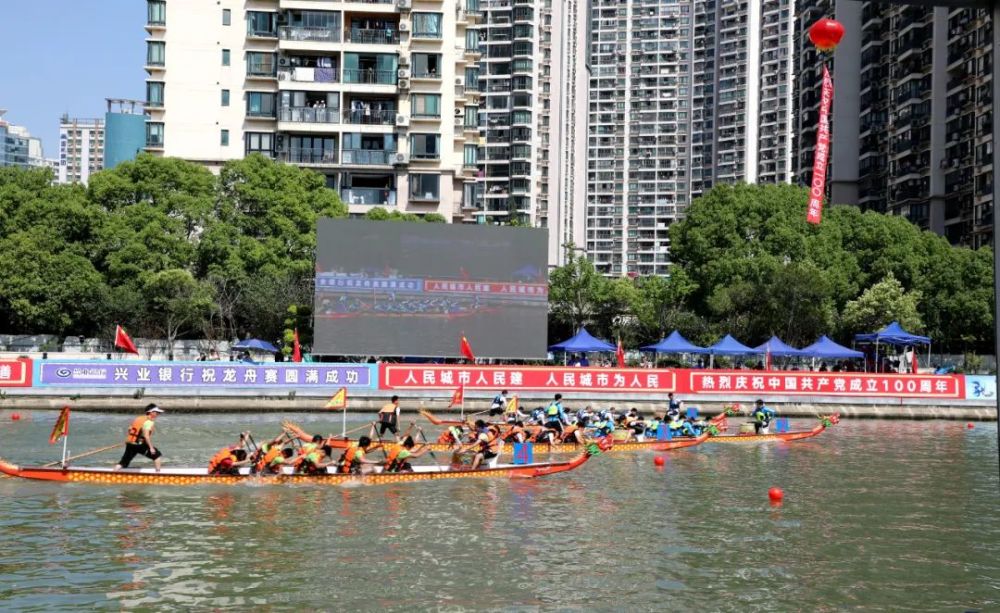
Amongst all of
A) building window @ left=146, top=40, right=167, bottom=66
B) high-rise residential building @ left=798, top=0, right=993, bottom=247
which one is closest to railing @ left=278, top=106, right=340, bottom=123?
building window @ left=146, top=40, right=167, bottom=66

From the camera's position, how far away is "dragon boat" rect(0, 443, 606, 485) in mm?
22953

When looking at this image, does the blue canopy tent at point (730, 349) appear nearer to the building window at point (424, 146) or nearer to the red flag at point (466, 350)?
the red flag at point (466, 350)

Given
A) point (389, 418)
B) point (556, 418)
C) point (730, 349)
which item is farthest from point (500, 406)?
point (730, 349)

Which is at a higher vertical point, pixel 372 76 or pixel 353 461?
pixel 372 76

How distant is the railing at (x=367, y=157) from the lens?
63.6 meters

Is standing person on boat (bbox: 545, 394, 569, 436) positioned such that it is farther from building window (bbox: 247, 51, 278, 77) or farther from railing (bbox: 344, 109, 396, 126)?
building window (bbox: 247, 51, 278, 77)

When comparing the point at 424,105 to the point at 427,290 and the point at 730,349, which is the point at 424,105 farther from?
the point at 730,349

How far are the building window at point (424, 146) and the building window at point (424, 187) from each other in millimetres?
1217

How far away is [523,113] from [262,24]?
39.0m

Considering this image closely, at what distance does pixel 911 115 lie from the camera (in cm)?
8456

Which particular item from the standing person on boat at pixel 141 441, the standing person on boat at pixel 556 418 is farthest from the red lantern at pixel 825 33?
the standing person on boat at pixel 556 418

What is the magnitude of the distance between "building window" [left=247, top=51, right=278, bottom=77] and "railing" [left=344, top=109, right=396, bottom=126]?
5.56 m

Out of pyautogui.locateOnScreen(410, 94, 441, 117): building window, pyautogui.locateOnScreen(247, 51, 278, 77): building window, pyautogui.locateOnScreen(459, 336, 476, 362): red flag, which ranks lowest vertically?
pyautogui.locateOnScreen(459, 336, 476, 362): red flag

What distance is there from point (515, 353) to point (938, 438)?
1667cm
